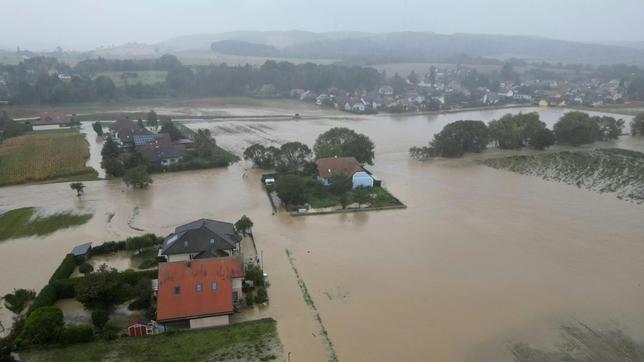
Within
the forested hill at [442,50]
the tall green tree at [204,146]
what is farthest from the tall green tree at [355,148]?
the forested hill at [442,50]

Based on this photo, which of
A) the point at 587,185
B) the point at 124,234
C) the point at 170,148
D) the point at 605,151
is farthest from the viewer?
the point at 605,151

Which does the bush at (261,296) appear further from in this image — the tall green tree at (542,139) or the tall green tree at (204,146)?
the tall green tree at (542,139)

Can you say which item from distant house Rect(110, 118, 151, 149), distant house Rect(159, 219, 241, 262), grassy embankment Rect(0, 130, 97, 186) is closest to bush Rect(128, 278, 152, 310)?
distant house Rect(159, 219, 241, 262)

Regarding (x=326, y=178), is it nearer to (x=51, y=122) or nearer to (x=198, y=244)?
(x=198, y=244)

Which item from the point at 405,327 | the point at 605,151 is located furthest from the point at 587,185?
the point at 405,327

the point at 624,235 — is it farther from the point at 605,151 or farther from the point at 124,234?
the point at 124,234

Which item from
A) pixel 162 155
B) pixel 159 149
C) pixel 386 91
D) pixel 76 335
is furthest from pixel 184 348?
pixel 386 91

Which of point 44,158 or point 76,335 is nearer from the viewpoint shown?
point 76,335
